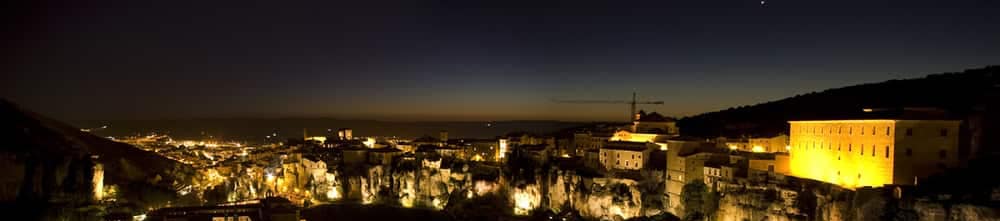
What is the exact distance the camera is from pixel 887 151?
27.3m

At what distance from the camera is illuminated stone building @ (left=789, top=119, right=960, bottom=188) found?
26.9 meters

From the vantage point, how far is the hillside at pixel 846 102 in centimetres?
5038

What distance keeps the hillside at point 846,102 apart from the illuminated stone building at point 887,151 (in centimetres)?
1269

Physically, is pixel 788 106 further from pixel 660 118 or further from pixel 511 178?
pixel 511 178

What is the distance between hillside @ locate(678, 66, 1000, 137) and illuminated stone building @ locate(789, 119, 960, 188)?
41.6 feet

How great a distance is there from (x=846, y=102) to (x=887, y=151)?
4572 cm

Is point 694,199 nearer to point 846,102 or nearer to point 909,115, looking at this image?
point 909,115

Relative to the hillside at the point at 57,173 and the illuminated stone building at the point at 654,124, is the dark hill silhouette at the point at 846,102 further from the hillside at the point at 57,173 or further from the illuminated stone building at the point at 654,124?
the hillside at the point at 57,173

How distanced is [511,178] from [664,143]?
12046 millimetres

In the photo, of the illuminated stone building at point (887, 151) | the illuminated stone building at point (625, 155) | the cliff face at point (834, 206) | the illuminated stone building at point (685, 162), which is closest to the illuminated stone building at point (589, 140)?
the illuminated stone building at point (625, 155)

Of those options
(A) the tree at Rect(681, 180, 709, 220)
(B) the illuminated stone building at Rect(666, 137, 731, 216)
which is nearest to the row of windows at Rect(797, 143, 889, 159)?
(B) the illuminated stone building at Rect(666, 137, 731, 216)

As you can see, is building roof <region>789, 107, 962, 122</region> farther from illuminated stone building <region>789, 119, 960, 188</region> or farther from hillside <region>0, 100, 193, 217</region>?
hillside <region>0, 100, 193, 217</region>

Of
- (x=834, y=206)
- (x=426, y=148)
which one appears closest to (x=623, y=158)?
(x=834, y=206)

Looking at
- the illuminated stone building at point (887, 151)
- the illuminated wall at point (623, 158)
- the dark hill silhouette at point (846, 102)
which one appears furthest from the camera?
the dark hill silhouette at point (846, 102)
